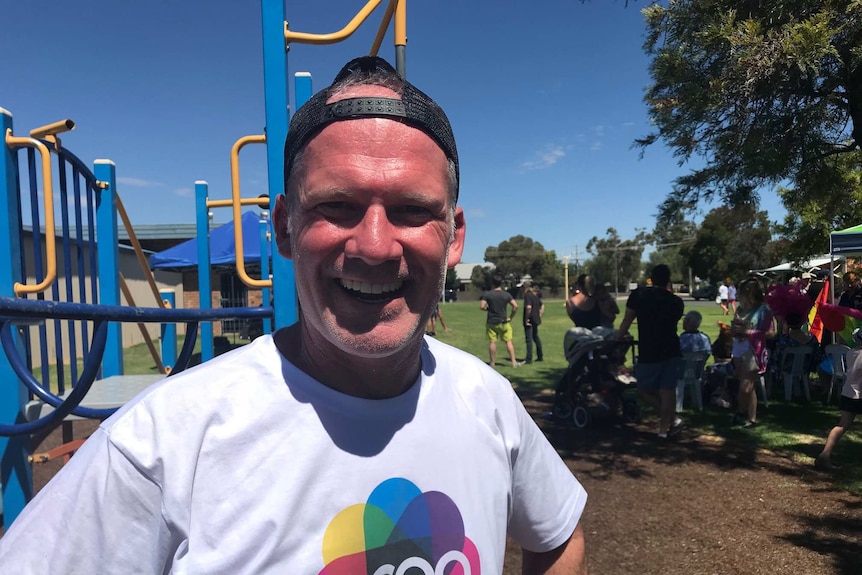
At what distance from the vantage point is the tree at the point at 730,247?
34062 millimetres

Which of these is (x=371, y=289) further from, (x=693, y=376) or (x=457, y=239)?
(x=693, y=376)

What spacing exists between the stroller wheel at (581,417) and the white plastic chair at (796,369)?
332cm

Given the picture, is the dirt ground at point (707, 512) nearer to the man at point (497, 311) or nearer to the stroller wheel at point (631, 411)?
the stroller wheel at point (631, 411)

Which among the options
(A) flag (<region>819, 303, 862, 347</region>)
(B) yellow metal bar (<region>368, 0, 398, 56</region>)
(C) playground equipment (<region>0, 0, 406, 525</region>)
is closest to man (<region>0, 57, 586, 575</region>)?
(C) playground equipment (<region>0, 0, 406, 525</region>)

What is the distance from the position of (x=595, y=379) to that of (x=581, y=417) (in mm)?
460

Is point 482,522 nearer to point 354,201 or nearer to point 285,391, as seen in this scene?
point 285,391

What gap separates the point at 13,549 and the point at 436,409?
75cm

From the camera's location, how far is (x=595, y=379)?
254 inches

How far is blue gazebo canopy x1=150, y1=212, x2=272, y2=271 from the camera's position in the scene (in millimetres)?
8844

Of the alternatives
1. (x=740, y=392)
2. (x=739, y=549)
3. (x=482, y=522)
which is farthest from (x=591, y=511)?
(x=482, y=522)

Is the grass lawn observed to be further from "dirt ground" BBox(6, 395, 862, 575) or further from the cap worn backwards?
the cap worn backwards

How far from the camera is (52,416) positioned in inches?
80.6

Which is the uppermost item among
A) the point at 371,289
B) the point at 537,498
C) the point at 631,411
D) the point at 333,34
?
the point at 333,34

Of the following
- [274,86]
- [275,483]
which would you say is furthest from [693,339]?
[275,483]
